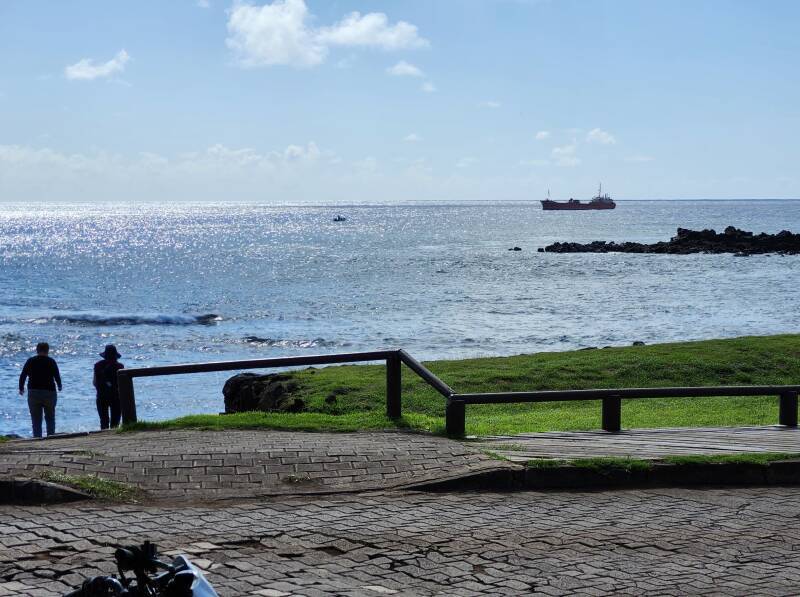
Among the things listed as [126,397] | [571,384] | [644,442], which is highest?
[126,397]

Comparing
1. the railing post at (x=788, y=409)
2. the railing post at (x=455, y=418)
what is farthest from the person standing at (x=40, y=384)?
the railing post at (x=788, y=409)

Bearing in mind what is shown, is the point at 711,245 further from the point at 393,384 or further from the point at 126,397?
the point at 126,397

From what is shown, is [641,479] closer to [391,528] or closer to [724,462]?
[724,462]

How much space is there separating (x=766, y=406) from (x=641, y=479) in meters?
8.29

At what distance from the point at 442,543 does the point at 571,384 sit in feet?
40.2

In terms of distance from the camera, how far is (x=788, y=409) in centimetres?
1229

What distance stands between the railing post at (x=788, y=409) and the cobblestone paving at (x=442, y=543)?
360 centimetres

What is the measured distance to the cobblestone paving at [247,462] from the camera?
28.3 ft

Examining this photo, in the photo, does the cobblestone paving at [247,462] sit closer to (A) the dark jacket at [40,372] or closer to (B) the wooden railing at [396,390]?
(B) the wooden railing at [396,390]

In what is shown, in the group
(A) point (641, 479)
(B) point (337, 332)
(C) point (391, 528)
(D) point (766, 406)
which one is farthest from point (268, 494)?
(B) point (337, 332)

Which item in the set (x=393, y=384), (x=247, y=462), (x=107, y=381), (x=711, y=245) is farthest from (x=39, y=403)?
(x=711, y=245)

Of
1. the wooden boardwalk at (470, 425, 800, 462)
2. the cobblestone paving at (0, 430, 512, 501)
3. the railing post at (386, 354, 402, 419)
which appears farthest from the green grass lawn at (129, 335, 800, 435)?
the cobblestone paving at (0, 430, 512, 501)

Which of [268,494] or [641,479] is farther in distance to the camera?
[641,479]

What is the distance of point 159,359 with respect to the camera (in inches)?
1497
